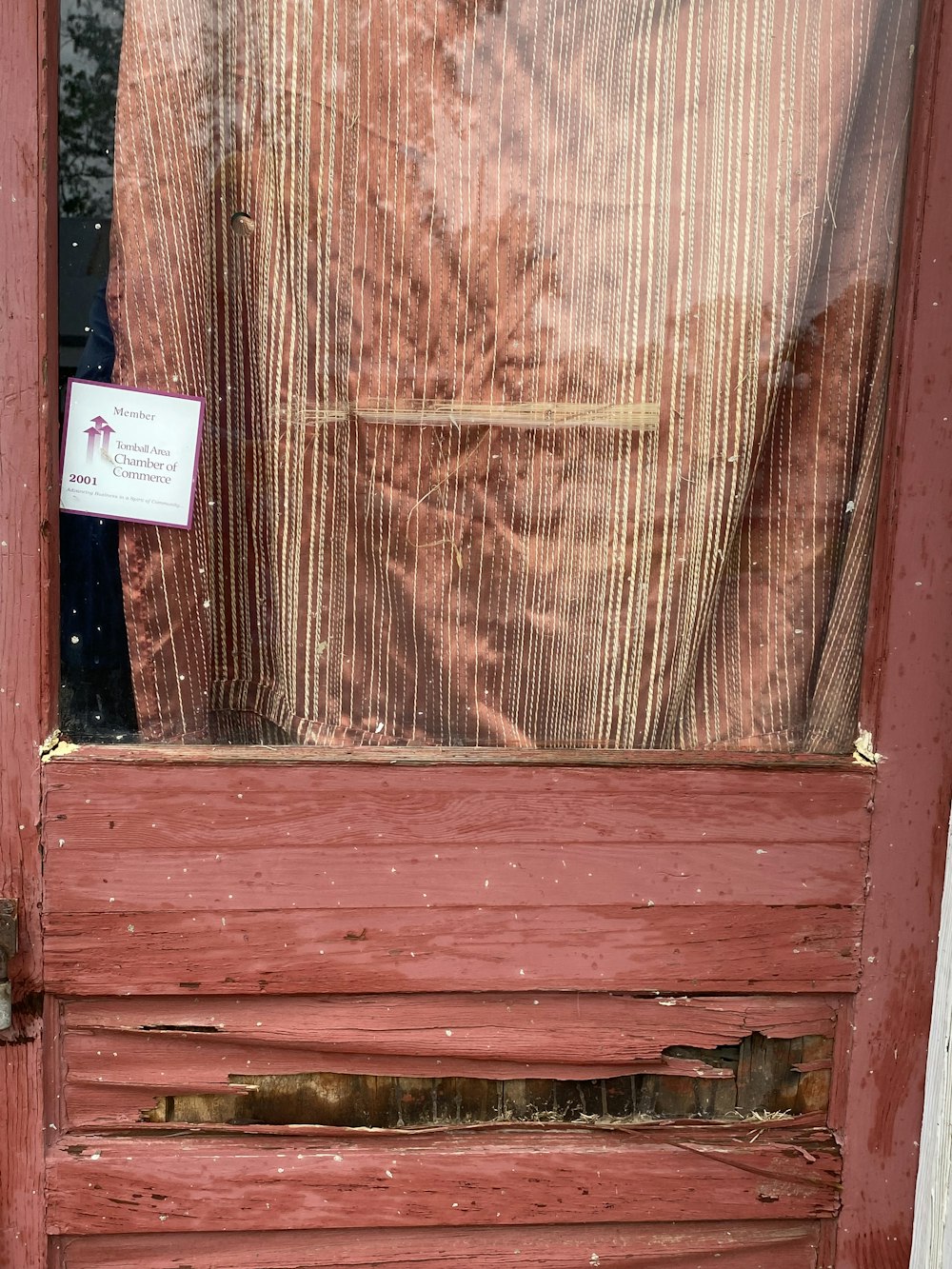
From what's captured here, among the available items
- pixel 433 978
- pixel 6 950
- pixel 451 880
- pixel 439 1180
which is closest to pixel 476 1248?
pixel 439 1180

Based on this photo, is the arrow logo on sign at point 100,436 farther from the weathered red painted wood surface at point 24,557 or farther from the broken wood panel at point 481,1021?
the broken wood panel at point 481,1021

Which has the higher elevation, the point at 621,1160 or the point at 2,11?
the point at 2,11

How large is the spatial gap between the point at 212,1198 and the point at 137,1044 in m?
0.22

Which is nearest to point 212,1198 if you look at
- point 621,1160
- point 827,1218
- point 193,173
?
point 621,1160

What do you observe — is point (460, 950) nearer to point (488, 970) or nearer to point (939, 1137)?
point (488, 970)

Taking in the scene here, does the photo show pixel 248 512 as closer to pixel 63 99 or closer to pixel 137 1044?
pixel 63 99

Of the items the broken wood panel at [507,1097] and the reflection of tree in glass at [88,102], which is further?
the broken wood panel at [507,1097]

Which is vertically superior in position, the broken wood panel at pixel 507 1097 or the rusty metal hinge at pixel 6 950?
the rusty metal hinge at pixel 6 950

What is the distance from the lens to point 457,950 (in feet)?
4.20

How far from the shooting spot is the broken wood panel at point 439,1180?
4.15 feet

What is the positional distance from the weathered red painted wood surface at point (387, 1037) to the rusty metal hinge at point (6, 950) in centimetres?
7

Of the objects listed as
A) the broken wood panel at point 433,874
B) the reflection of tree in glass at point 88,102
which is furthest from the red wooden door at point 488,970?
the reflection of tree in glass at point 88,102

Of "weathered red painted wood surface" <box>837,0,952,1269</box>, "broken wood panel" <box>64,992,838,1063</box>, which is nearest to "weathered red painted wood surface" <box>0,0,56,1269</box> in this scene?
"broken wood panel" <box>64,992,838,1063</box>

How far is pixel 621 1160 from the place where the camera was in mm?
1313
